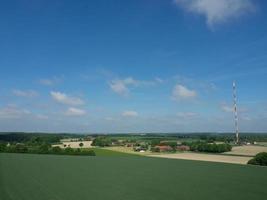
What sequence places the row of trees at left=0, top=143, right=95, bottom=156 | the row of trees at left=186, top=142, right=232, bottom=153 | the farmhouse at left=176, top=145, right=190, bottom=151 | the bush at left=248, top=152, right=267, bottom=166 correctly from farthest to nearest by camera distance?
the farmhouse at left=176, top=145, right=190, bottom=151 → the row of trees at left=186, top=142, right=232, bottom=153 → the row of trees at left=0, top=143, right=95, bottom=156 → the bush at left=248, top=152, right=267, bottom=166

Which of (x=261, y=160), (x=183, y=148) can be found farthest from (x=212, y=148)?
(x=261, y=160)

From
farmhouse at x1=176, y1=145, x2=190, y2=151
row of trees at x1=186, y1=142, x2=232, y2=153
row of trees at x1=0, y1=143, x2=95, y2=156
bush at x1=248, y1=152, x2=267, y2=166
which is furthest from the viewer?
farmhouse at x1=176, y1=145, x2=190, y2=151

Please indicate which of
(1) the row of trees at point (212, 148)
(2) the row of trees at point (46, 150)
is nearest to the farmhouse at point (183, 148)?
(1) the row of trees at point (212, 148)

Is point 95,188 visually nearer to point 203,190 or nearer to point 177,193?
point 177,193

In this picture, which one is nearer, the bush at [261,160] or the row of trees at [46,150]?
the bush at [261,160]

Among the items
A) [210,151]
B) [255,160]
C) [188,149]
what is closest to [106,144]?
[188,149]

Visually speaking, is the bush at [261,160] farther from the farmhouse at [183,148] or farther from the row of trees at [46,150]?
the farmhouse at [183,148]

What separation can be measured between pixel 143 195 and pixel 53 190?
27.2 feet

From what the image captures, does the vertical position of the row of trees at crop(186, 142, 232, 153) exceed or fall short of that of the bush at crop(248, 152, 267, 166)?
it exceeds it

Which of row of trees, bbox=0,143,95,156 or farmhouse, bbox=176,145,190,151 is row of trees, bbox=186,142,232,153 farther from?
row of trees, bbox=0,143,95,156

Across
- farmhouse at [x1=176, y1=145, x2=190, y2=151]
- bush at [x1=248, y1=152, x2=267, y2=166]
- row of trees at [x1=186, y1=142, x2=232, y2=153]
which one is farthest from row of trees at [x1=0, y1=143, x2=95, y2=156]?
bush at [x1=248, y1=152, x2=267, y2=166]

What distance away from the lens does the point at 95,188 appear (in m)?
33.7

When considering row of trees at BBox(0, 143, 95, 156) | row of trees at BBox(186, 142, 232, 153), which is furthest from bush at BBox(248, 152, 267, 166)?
row of trees at BBox(0, 143, 95, 156)

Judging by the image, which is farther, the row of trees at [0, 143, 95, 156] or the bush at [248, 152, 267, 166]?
the row of trees at [0, 143, 95, 156]
